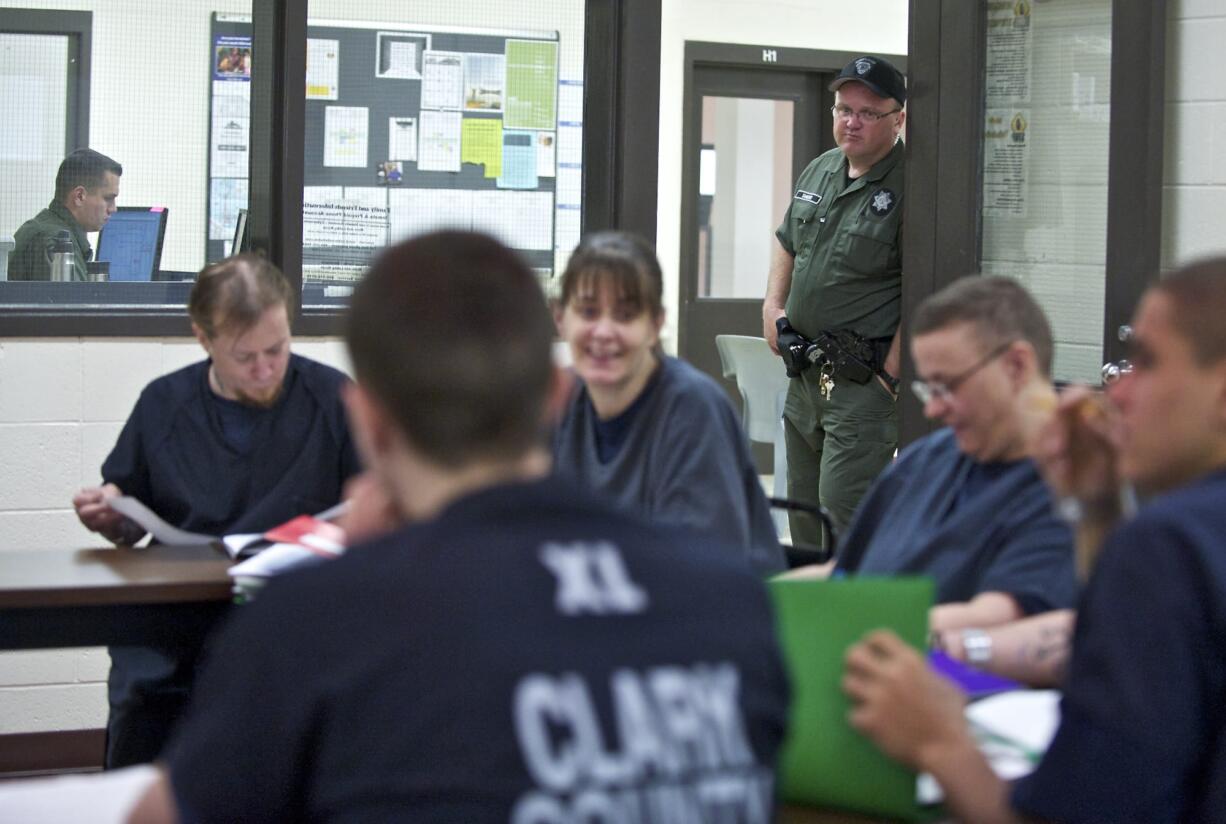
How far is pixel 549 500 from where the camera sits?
0.98 m

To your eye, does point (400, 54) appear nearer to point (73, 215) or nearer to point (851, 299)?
point (73, 215)

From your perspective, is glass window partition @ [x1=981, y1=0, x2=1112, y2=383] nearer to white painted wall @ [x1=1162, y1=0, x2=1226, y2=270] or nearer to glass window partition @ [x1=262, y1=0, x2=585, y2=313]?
white painted wall @ [x1=1162, y1=0, x2=1226, y2=270]

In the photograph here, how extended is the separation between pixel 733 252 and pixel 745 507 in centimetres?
546

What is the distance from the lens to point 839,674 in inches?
52.9

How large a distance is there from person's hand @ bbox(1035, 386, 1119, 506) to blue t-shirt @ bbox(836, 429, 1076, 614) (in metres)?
0.51

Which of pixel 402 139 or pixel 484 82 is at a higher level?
pixel 484 82

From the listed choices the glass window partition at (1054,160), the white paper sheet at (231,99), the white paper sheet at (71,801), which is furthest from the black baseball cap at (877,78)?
the white paper sheet at (71,801)

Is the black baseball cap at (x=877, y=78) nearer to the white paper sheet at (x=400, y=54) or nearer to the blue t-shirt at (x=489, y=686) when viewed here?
the white paper sheet at (x=400, y=54)

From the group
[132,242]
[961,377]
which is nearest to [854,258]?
[132,242]

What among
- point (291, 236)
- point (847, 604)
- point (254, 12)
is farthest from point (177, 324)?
point (847, 604)

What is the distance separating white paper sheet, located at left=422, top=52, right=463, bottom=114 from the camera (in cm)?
410

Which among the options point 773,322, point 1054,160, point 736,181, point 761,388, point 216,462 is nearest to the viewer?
point 216,462

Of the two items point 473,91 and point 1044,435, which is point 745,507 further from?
point 473,91

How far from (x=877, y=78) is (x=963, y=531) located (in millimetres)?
2621
